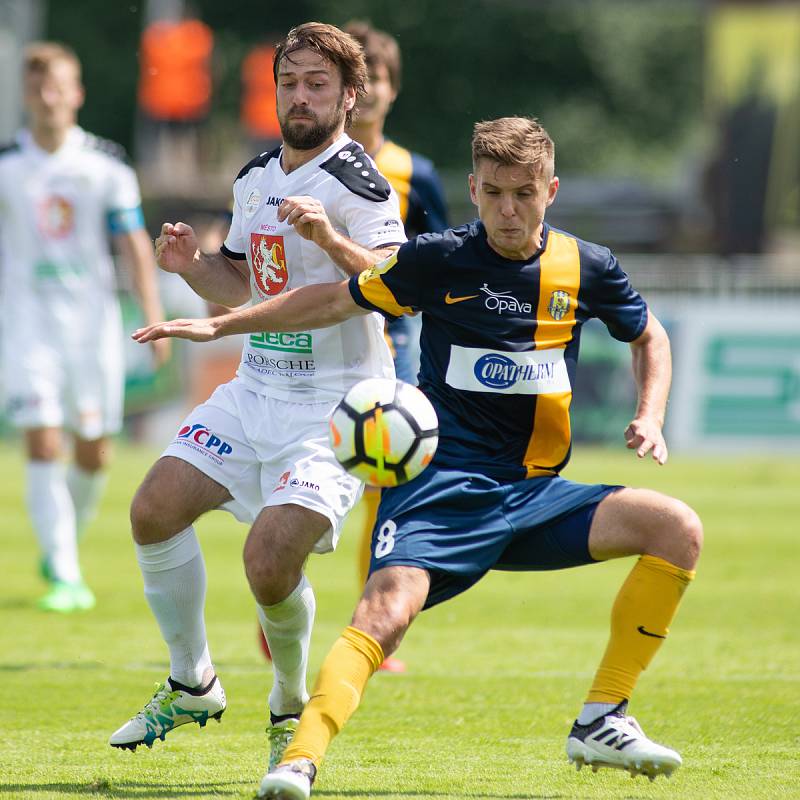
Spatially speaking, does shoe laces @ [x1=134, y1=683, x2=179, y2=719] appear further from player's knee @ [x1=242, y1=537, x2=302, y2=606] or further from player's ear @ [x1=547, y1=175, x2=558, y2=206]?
player's ear @ [x1=547, y1=175, x2=558, y2=206]

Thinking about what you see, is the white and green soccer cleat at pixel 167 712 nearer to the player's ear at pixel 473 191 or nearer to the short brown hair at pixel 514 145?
the player's ear at pixel 473 191

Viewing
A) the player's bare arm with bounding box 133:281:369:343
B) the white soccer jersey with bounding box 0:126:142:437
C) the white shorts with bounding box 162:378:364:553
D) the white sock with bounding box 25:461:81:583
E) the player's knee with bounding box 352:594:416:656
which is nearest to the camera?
the player's knee with bounding box 352:594:416:656

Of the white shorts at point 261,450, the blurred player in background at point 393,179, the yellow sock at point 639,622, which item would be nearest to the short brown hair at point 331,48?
the white shorts at point 261,450

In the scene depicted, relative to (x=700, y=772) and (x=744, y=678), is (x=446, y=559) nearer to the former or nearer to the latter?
(x=700, y=772)

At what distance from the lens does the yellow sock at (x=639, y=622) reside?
490cm

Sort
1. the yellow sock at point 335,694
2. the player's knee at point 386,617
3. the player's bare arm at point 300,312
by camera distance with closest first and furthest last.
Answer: the yellow sock at point 335,694, the player's knee at point 386,617, the player's bare arm at point 300,312

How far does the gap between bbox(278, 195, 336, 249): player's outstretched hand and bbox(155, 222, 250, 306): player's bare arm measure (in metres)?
0.54

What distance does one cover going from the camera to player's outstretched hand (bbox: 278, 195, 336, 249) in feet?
16.0

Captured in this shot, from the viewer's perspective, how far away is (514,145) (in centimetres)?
481

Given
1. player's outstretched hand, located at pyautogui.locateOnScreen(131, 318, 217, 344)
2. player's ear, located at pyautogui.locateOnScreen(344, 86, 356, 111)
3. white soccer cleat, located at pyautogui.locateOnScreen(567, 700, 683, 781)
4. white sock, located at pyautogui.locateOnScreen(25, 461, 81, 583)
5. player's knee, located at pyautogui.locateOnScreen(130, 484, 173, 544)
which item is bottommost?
white sock, located at pyautogui.locateOnScreen(25, 461, 81, 583)

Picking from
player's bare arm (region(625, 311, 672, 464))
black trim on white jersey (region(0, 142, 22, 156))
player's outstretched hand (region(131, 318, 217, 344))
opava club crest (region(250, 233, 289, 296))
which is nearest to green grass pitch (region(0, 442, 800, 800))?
player's bare arm (region(625, 311, 672, 464))

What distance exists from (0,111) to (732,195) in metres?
13.3

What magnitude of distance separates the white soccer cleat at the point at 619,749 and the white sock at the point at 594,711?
0.04 ft

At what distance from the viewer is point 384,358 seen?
548 centimetres
